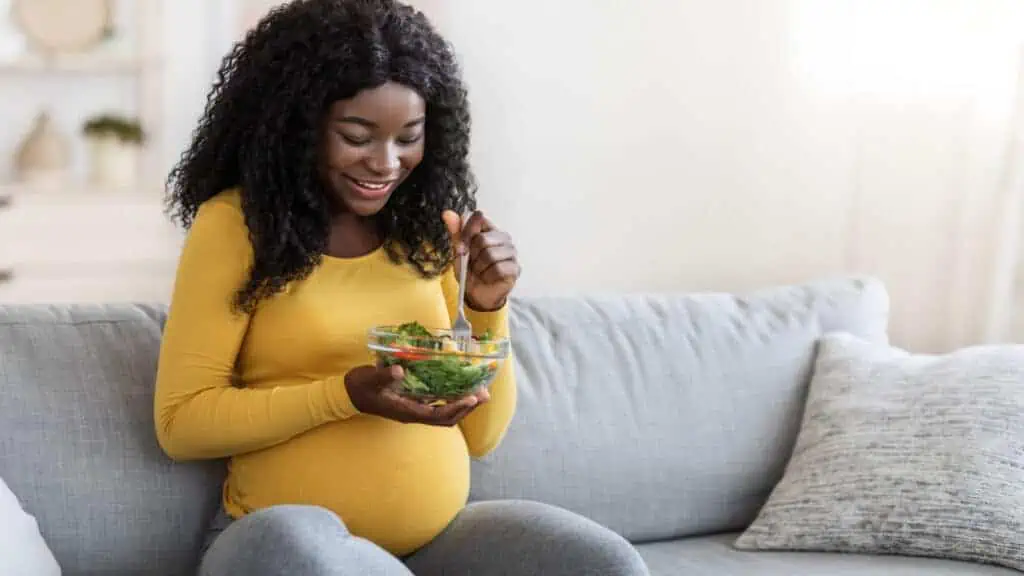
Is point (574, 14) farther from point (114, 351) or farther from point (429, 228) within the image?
point (114, 351)

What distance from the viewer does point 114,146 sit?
3211 millimetres

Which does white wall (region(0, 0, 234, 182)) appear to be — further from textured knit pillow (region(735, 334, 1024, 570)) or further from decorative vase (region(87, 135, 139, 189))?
textured knit pillow (region(735, 334, 1024, 570))

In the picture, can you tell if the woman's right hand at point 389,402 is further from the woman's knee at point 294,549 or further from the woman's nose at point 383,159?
the woman's nose at point 383,159

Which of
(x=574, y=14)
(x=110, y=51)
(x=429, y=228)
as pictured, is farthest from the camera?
(x=110, y=51)

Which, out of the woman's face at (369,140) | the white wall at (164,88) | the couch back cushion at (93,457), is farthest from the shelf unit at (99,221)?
the woman's face at (369,140)

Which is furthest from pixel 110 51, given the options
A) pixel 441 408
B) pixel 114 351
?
pixel 441 408

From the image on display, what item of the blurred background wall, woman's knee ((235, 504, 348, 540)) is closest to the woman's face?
woman's knee ((235, 504, 348, 540))

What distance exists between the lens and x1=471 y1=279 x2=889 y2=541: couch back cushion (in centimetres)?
173

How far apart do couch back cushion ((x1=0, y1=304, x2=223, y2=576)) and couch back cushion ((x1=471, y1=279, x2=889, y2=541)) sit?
42 cm

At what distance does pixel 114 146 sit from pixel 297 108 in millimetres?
2047

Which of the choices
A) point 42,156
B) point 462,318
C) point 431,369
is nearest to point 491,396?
point 462,318

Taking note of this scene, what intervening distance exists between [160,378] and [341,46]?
438mm

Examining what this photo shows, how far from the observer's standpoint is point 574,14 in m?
2.44

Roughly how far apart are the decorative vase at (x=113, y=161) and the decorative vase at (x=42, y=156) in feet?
0.28
